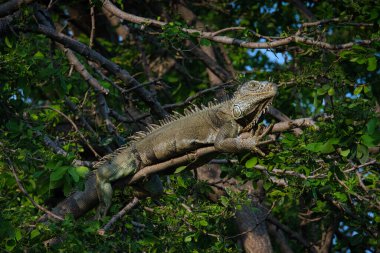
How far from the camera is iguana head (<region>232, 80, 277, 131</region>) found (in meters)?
6.66

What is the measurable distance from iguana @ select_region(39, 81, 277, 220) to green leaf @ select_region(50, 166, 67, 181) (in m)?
1.19

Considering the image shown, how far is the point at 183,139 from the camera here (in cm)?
684

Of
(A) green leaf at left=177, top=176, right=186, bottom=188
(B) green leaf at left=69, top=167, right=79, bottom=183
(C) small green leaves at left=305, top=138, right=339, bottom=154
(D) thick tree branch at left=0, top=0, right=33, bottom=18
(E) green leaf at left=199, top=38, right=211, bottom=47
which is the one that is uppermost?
(D) thick tree branch at left=0, top=0, right=33, bottom=18

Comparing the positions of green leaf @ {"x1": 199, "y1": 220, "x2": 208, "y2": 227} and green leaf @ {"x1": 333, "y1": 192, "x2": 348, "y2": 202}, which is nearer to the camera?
green leaf @ {"x1": 199, "y1": 220, "x2": 208, "y2": 227}

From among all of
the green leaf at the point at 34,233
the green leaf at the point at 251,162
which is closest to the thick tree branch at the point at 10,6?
the green leaf at the point at 34,233

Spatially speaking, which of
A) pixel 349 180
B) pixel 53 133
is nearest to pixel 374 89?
pixel 349 180

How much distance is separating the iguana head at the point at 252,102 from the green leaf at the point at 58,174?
1593mm

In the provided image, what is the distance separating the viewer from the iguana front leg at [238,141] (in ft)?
20.2

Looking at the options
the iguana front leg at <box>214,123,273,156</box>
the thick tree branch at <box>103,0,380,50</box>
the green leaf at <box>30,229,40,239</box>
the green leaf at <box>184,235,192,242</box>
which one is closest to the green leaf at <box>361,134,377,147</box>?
the iguana front leg at <box>214,123,273,156</box>

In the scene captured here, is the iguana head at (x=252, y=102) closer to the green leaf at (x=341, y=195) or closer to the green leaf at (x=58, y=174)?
the green leaf at (x=58, y=174)

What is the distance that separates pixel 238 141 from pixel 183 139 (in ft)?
2.43

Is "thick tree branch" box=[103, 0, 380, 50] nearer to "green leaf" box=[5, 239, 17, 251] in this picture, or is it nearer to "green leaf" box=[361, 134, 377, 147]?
"green leaf" box=[361, 134, 377, 147]

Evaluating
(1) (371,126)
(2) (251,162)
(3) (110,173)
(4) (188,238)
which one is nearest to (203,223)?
(4) (188,238)

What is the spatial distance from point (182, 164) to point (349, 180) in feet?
6.95
